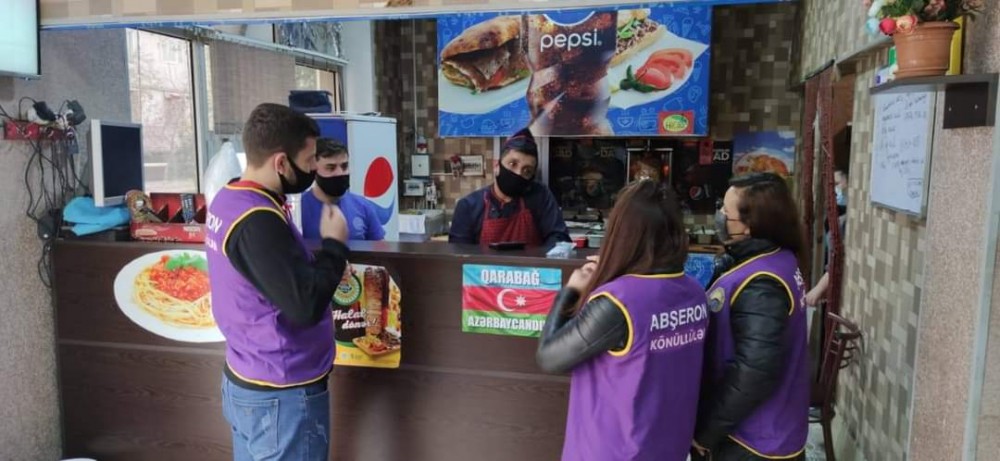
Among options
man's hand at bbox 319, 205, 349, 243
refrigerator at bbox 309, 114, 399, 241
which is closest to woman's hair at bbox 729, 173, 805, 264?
man's hand at bbox 319, 205, 349, 243

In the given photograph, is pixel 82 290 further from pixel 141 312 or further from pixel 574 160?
pixel 574 160

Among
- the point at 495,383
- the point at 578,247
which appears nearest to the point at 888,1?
the point at 578,247

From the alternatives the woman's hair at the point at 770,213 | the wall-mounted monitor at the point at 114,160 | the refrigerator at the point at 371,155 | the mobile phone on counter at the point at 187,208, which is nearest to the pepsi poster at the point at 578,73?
the refrigerator at the point at 371,155

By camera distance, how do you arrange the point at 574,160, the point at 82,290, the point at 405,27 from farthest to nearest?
the point at 405,27 < the point at 574,160 < the point at 82,290

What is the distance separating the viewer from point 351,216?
3215mm

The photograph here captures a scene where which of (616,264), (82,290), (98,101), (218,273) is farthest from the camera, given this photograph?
(98,101)

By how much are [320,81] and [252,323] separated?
15.7 ft

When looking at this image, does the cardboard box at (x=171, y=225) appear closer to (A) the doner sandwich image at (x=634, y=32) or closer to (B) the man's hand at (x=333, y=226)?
(B) the man's hand at (x=333, y=226)

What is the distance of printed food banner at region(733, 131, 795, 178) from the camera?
5484mm

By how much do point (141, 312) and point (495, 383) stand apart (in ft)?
4.52

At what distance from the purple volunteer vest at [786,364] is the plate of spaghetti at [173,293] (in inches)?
70.2

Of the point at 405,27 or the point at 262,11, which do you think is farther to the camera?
the point at 405,27

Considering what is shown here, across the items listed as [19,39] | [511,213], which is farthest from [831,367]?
[19,39]

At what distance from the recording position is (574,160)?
19.4ft
